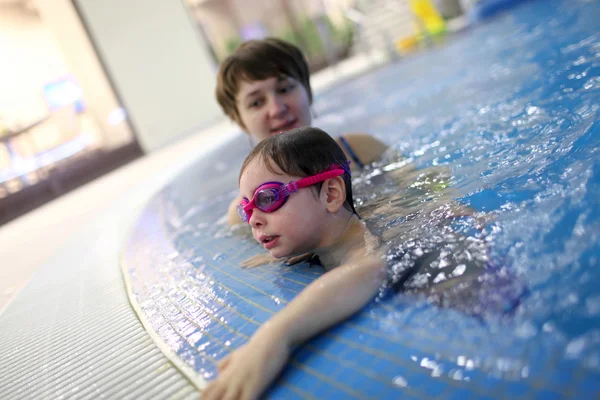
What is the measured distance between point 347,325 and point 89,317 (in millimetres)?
1227

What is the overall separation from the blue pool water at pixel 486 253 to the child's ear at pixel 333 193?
238 millimetres

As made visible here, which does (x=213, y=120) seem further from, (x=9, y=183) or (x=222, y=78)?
(x=222, y=78)

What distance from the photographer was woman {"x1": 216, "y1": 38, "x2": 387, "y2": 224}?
8.16 feet

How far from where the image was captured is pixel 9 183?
9.06m

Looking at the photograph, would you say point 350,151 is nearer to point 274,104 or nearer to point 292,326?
point 274,104

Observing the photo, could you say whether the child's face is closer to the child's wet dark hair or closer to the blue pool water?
the child's wet dark hair

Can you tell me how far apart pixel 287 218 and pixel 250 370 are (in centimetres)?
57

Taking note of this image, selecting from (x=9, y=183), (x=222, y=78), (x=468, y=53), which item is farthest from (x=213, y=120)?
(x=222, y=78)

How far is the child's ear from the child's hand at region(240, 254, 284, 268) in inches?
13.4

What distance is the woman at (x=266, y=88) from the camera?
2.49m

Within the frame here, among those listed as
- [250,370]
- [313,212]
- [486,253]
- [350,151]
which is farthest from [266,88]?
[250,370]

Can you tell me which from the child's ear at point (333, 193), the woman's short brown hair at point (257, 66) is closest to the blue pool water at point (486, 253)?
the child's ear at point (333, 193)

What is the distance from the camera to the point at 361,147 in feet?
9.14

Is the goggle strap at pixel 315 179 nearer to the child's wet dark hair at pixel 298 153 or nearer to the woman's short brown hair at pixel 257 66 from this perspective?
the child's wet dark hair at pixel 298 153
